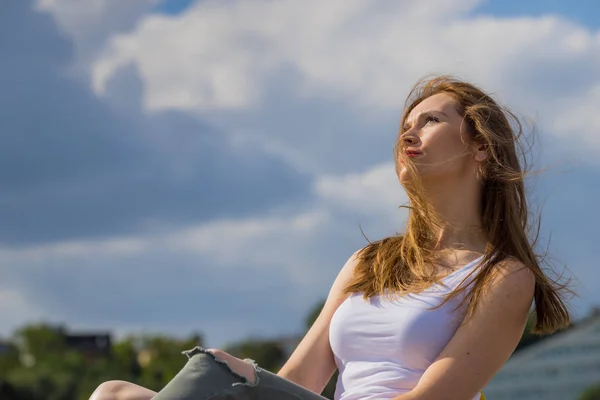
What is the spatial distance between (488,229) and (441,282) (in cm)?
32

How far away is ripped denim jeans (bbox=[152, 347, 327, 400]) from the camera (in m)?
3.59

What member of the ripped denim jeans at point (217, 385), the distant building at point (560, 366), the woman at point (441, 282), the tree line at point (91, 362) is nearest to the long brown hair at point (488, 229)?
the woman at point (441, 282)

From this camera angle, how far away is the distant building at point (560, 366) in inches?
2869

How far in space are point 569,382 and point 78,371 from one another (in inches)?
1276

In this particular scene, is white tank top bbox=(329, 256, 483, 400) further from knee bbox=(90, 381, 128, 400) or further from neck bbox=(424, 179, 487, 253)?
knee bbox=(90, 381, 128, 400)

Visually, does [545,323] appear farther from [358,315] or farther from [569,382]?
[569,382]

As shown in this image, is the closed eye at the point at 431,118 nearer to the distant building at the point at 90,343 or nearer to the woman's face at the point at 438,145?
the woman's face at the point at 438,145

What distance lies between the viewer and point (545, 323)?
442 cm

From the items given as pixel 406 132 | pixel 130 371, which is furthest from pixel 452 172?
pixel 130 371

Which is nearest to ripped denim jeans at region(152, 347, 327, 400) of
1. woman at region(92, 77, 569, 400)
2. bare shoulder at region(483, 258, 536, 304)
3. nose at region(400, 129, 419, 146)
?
woman at region(92, 77, 569, 400)

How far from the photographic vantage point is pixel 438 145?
4.47m

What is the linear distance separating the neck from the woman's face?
4 centimetres

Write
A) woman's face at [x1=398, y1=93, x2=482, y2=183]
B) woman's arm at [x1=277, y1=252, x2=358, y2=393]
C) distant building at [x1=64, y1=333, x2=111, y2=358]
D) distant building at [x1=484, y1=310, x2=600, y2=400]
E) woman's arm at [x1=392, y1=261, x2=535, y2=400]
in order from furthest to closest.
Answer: distant building at [x1=64, y1=333, x2=111, y2=358]
distant building at [x1=484, y1=310, x2=600, y2=400]
woman's arm at [x1=277, y1=252, x2=358, y2=393]
woman's face at [x1=398, y1=93, x2=482, y2=183]
woman's arm at [x1=392, y1=261, x2=535, y2=400]

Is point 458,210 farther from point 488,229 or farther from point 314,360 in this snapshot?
point 314,360
